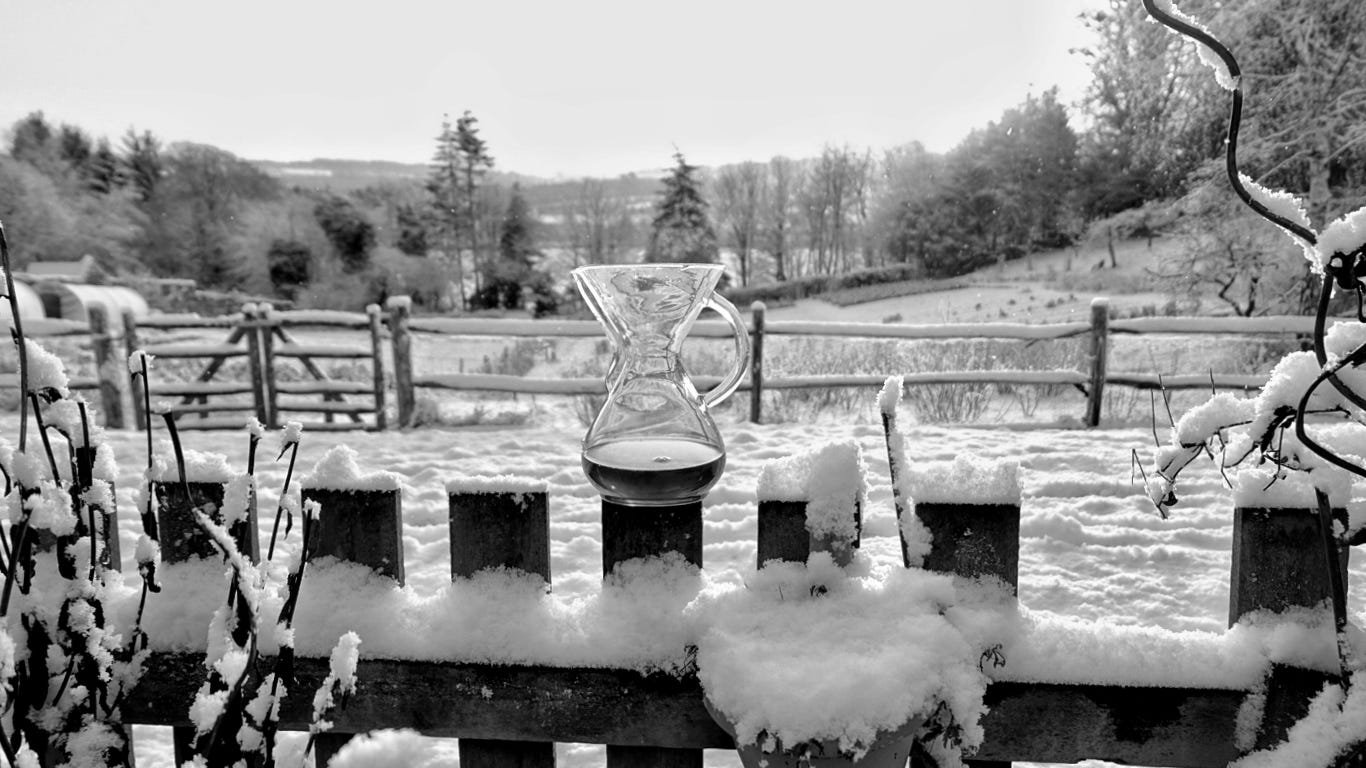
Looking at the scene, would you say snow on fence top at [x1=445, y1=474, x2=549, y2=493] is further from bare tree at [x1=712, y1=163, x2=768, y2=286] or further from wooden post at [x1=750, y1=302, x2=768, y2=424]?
bare tree at [x1=712, y1=163, x2=768, y2=286]

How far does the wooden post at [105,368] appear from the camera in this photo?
4832 mm

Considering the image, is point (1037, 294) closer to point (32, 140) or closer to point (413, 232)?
point (413, 232)

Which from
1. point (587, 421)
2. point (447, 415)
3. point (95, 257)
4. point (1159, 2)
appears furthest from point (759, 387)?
point (95, 257)

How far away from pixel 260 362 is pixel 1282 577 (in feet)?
18.1

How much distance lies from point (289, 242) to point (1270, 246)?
15434 millimetres

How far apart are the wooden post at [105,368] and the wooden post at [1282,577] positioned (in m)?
5.93

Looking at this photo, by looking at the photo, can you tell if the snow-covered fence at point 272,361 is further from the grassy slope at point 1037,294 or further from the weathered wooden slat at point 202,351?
the grassy slope at point 1037,294

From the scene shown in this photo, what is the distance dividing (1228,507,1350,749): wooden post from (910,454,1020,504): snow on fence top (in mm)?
190

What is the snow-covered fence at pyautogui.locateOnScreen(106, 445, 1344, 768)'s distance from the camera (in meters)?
0.63

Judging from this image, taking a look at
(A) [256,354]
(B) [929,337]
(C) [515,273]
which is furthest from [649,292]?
(C) [515,273]

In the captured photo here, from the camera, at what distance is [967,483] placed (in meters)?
0.66

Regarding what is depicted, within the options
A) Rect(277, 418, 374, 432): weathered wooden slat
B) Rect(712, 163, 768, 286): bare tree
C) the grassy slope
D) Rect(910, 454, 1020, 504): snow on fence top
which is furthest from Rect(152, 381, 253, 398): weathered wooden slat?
Rect(712, 163, 768, 286): bare tree

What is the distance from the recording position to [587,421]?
5.53m

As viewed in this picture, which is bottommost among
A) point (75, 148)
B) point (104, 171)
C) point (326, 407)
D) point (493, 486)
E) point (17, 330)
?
point (326, 407)
